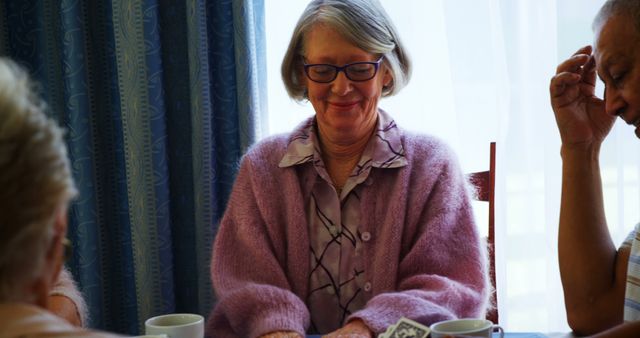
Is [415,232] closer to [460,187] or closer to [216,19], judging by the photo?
[460,187]

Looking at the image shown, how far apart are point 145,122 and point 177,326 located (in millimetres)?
1097

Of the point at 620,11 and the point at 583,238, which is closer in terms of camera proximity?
the point at 620,11

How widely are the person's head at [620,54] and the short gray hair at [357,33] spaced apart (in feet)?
2.06

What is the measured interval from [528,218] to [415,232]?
0.71 m

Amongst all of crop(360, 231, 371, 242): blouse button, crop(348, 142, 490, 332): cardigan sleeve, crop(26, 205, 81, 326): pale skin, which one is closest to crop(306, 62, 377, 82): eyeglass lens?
crop(348, 142, 490, 332): cardigan sleeve

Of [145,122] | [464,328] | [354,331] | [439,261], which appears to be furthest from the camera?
[145,122]

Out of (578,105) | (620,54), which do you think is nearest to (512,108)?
(578,105)

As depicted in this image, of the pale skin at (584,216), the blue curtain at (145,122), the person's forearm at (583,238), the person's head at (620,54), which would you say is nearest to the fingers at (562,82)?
the pale skin at (584,216)

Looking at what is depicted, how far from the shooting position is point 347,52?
6.53 feet

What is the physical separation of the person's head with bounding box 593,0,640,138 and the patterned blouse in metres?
0.59

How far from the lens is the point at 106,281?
258 cm

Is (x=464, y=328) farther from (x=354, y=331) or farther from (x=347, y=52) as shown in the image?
(x=347, y=52)

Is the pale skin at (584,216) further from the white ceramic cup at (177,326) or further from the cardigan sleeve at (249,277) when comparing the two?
the white ceramic cup at (177,326)

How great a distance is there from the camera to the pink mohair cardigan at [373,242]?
181 cm
